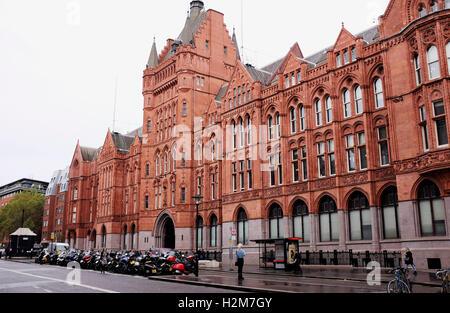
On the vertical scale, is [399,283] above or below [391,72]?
below

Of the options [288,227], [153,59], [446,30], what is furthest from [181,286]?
[153,59]

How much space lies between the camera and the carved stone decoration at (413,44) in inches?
1129

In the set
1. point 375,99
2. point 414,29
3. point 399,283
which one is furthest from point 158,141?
point 399,283

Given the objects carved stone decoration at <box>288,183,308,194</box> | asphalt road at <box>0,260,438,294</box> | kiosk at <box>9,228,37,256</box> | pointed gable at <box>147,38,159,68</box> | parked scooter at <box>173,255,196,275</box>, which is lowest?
asphalt road at <box>0,260,438,294</box>

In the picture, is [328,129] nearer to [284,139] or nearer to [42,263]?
[284,139]

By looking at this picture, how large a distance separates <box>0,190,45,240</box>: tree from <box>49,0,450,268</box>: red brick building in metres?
45.7

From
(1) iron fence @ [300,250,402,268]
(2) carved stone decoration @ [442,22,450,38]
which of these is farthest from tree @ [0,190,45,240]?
(2) carved stone decoration @ [442,22,450,38]

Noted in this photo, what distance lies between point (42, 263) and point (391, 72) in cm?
4223

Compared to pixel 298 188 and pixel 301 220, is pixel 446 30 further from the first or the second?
pixel 301 220

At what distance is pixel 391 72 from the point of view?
30.3 metres

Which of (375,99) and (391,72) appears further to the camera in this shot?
(375,99)

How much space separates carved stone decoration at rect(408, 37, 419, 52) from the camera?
2868 cm

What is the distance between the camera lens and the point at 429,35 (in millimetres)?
27750

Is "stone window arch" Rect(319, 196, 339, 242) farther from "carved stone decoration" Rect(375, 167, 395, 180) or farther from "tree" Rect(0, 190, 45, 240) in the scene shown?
"tree" Rect(0, 190, 45, 240)
